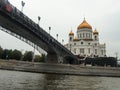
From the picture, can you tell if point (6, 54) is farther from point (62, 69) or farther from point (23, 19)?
point (23, 19)

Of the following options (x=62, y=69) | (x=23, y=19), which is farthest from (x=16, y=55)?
(x=23, y=19)

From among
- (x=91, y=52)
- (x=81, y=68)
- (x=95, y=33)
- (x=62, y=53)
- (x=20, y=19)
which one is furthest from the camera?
(x=95, y=33)

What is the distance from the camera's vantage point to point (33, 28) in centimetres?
4903

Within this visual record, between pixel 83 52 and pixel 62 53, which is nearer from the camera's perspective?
pixel 62 53

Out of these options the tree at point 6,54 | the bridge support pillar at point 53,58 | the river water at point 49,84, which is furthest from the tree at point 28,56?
the river water at point 49,84

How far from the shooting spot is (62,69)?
72.9m

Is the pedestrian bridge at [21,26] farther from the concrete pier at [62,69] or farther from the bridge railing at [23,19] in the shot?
the concrete pier at [62,69]

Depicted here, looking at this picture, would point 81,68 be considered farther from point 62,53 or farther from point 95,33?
point 95,33

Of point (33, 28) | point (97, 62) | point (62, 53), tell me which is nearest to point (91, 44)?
point (97, 62)

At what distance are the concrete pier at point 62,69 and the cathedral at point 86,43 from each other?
120 ft

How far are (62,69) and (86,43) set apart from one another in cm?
4195

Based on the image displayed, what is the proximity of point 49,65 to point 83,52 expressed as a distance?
129 feet

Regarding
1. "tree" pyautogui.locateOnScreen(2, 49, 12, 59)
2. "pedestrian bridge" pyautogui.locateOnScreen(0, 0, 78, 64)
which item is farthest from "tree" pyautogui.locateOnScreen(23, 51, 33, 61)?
"pedestrian bridge" pyautogui.locateOnScreen(0, 0, 78, 64)

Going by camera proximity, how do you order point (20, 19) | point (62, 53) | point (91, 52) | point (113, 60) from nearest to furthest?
point (20, 19) → point (62, 53) → point (113, 60) → point (91, 52)
